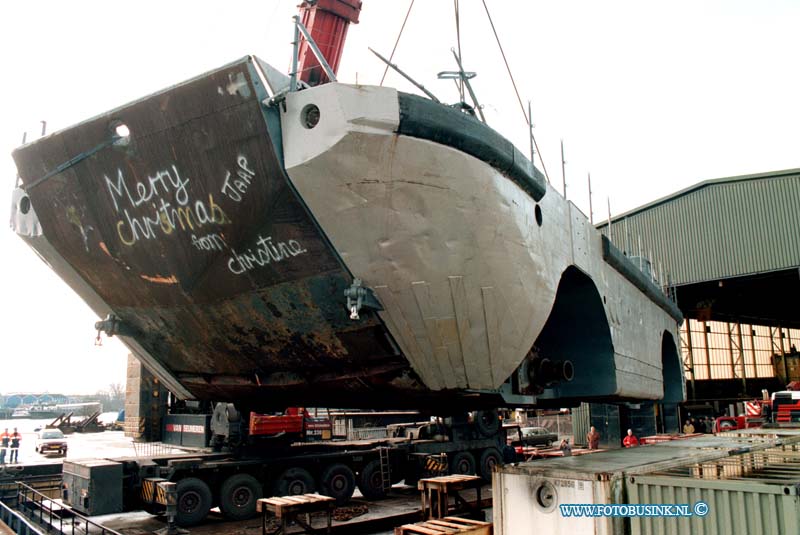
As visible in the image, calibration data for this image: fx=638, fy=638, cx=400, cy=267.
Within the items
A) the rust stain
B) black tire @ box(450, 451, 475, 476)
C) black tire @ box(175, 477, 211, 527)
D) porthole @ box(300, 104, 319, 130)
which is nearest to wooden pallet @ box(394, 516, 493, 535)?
the rust stain

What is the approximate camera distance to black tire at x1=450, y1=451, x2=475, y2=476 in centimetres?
1506

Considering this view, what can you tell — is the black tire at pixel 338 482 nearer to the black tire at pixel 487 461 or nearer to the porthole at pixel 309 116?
the black tire at pixel 487 461

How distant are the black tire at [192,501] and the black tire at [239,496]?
342 mm

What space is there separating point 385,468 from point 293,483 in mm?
2308

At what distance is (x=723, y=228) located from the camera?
2595 cm

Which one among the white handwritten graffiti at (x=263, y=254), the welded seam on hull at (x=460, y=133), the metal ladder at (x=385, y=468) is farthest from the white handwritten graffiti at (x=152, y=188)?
the metal ladder at (x=385, y=468)

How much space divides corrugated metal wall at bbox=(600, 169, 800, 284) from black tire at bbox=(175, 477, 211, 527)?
17380 millimetres

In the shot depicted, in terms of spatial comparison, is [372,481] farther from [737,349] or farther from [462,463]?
[737,349]

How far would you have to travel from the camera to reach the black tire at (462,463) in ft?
49.4

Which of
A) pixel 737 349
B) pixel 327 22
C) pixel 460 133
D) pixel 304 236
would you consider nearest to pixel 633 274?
pixel 460 133

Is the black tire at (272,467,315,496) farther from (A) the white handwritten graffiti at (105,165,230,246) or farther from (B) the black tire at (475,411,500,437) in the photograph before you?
(A) the white handwritten graffiti at (105,165,230,246)

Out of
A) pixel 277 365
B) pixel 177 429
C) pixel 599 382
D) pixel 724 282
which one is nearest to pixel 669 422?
pixel 724 282

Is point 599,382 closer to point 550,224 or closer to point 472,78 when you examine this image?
point 550,224
